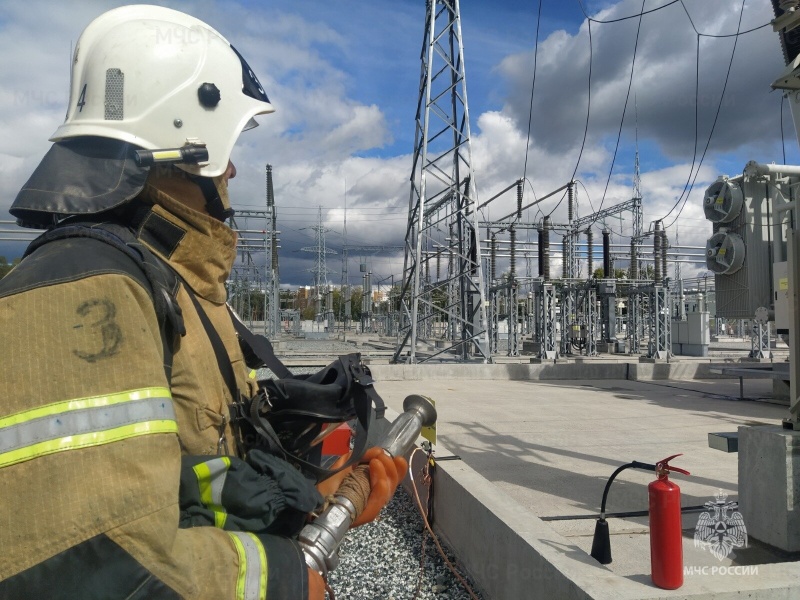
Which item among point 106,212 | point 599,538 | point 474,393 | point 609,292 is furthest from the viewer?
point 609,292

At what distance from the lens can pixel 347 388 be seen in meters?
1.94

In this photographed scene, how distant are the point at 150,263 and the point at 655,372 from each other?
45.3ft

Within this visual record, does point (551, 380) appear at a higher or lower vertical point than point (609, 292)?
lower

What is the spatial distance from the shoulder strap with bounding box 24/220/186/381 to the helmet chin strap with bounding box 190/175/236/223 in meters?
0.42

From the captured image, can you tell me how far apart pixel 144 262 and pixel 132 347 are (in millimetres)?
239

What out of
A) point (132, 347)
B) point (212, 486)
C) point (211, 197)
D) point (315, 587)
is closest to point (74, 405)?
point (132, 347)

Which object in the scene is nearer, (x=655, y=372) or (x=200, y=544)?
(x=200, y=544)

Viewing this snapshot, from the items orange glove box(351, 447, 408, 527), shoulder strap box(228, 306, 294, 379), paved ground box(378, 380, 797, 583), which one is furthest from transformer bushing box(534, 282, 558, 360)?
orange glove box(351, 447, 408, 527)

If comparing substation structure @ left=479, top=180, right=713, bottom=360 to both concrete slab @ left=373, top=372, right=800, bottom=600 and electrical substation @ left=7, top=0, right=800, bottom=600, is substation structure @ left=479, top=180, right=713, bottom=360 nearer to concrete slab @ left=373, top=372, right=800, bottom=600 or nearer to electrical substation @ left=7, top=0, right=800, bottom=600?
electrical substation @ left=7, top=0, right=800, bottom=600

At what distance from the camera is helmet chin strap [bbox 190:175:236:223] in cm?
171

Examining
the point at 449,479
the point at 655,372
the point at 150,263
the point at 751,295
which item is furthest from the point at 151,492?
the point at 655,372

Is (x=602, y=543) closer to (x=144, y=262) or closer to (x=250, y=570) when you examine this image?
(x=250, y=570)

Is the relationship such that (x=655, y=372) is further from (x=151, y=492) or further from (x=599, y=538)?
(x=151, y=492)

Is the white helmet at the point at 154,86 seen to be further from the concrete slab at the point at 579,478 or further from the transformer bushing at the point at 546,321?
the transformer bushing at the point at 546,321
